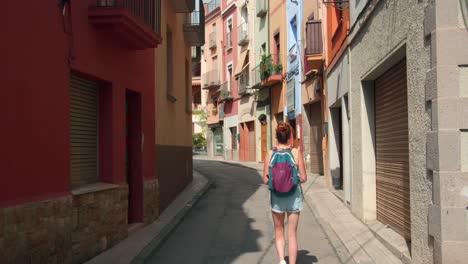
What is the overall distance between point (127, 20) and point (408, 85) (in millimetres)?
3822

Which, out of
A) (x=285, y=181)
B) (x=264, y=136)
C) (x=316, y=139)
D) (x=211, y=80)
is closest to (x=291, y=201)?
(x=285, y=181)

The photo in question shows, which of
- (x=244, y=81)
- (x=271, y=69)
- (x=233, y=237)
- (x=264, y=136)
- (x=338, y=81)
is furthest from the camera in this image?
(x=244, y=81)

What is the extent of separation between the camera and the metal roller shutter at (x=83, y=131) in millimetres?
7625

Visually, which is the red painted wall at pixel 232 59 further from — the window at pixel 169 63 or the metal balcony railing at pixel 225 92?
the window at pixel 169 63

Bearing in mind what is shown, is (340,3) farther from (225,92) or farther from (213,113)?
(213,113)

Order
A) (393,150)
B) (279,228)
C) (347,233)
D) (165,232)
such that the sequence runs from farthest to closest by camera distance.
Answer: (165,232), (347,233), (393,150), (279,228)

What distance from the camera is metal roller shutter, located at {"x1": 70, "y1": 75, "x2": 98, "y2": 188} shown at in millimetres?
7625

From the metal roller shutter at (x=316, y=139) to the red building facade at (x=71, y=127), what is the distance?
10730 millimetres

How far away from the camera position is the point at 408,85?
21.3ft

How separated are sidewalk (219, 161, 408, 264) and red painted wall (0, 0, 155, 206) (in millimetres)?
3563

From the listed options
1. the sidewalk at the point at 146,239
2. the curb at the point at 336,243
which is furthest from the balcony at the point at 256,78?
the curb at the point at 336,243

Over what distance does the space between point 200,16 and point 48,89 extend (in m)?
11.9

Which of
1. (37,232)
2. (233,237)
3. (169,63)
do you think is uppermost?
(169,63)

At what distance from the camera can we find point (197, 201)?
1448 cm
